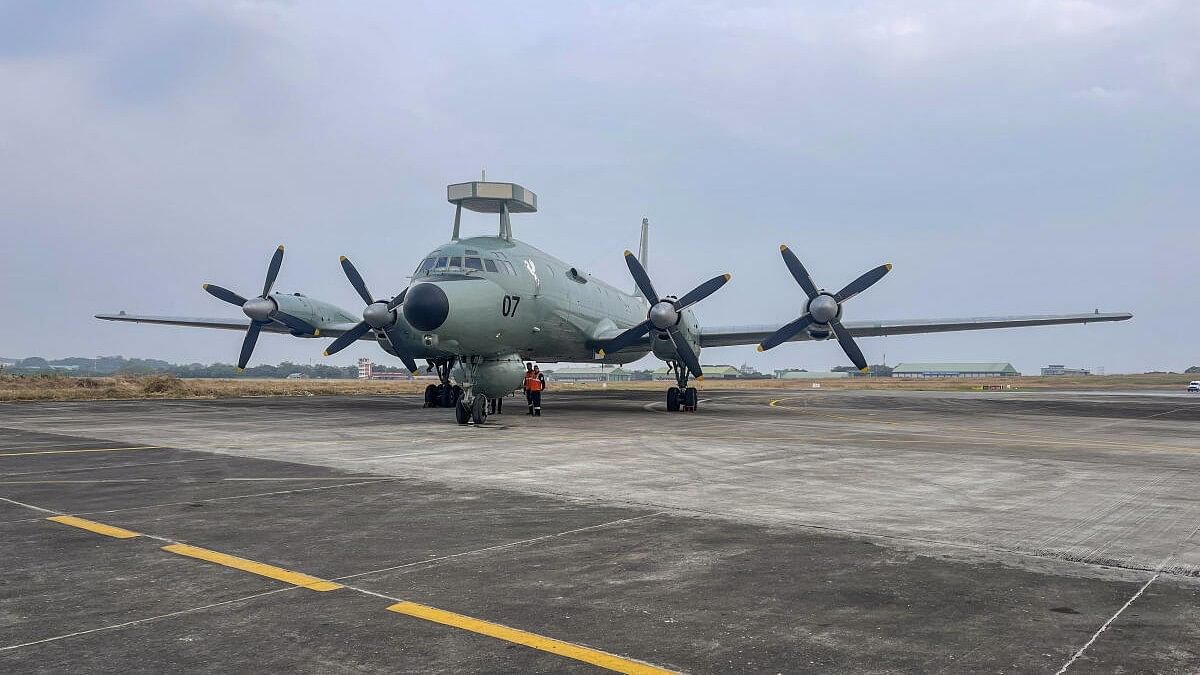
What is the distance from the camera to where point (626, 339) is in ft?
97.7

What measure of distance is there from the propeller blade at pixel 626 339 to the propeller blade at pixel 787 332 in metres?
4.98

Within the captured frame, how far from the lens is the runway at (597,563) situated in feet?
14.1

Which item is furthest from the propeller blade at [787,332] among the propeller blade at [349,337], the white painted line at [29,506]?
the white painted line at [29,506]

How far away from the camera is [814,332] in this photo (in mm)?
30047

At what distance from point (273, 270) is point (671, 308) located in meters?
18.2

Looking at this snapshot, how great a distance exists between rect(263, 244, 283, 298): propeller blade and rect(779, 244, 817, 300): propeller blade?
71.5 feet

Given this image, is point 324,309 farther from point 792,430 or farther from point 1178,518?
point 1178,518

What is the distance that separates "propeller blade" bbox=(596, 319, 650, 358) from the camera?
28750 mm

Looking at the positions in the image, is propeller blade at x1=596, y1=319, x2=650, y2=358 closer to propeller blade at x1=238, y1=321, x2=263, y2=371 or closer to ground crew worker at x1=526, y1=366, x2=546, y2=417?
ground crew worker at x1=526, y1=366, x2=546, y2=417

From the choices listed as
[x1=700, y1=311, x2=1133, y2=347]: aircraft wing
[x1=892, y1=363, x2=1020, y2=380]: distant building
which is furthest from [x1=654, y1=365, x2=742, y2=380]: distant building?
[x1=700, y1=311, x2=1133, y2=347]: aircraft wing

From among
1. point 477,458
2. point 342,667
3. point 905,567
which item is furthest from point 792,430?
point 342,667

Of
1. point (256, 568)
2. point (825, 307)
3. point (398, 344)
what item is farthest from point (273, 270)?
point (256, 568)

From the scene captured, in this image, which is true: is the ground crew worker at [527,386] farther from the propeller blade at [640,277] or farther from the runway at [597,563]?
the runway at [597,563]

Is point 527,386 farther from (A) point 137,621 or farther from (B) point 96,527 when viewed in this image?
(A) point 137,621
